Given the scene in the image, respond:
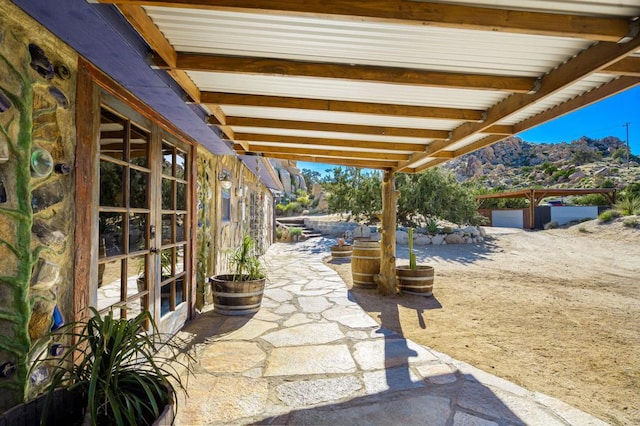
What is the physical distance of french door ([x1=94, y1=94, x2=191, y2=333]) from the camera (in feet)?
7.84

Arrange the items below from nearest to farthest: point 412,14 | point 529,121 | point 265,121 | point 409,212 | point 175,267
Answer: point 412,14 → point 529,121 → point 265,121 → point 175,267 → point 409,212

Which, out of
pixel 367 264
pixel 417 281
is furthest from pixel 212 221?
pixel 417 281

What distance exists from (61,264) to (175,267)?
1.69 meters

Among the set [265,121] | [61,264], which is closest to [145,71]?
[61,264]

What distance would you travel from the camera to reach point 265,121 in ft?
10.6

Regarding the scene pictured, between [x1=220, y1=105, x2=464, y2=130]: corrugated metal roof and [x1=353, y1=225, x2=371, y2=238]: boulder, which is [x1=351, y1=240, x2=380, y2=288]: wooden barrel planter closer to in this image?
[x1=220, y1=105, x2=464, y2=130]: corrugated metal roof

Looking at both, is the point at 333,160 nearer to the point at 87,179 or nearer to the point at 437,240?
the point at 87,179

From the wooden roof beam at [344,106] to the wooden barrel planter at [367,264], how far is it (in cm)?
307

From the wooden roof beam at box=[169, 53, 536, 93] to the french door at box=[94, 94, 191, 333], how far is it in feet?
2.51

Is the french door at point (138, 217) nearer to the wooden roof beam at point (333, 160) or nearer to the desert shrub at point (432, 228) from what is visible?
the wooden roof beam at point (333, 160)

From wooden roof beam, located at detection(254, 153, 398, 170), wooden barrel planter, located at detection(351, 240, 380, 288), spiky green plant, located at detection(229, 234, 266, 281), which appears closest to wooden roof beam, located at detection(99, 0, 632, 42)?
spiky green plant, located at detection(229, 234, 266, 281)

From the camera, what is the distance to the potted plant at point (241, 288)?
3836 millimetres

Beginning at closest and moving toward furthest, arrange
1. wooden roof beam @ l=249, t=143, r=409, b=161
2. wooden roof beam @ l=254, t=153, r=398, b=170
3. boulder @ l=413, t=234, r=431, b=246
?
wooden roof beam @ l=249, t=143, r=409, b=161, wooden roof beam @ l=254, t=153, r=398, b=170, boulder @ l=413, t=234, r=431, b=246

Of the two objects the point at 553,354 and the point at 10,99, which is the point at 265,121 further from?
the point at 553,354
